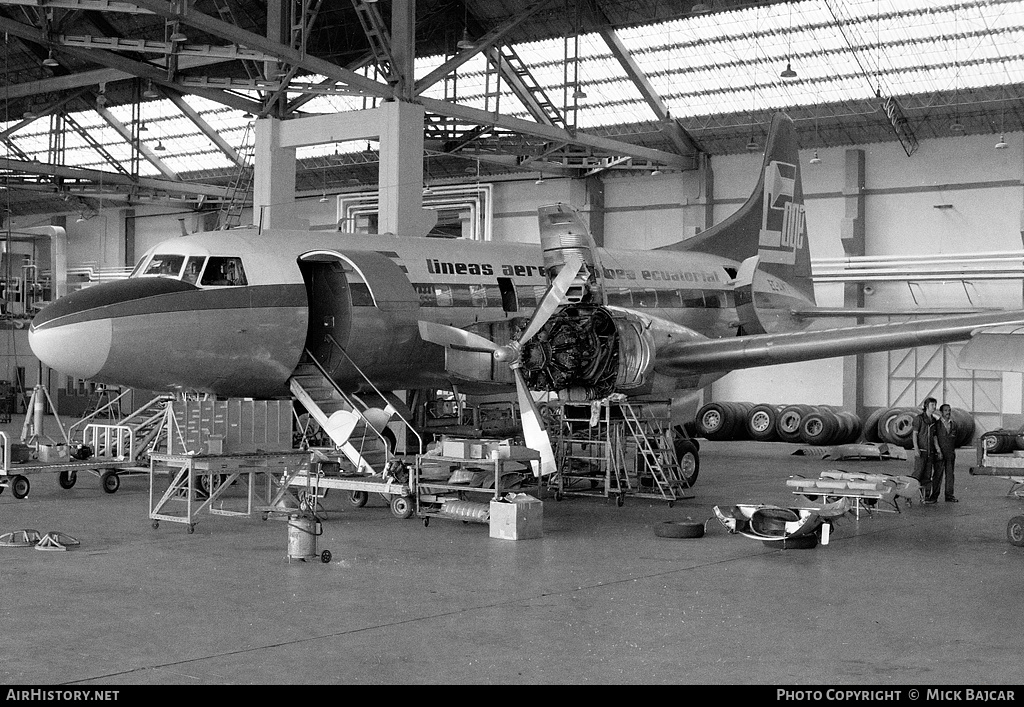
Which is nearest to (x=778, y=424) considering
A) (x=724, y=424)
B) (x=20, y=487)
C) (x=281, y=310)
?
(x=724, y=424)

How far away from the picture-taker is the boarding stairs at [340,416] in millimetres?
14742

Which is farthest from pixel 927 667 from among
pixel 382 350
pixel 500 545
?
pixel 382 350

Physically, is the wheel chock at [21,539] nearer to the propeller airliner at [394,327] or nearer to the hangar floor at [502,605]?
the hangar floor at [502,605]

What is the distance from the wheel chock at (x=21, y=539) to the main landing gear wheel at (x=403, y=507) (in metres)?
4.65

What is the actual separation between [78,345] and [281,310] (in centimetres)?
283

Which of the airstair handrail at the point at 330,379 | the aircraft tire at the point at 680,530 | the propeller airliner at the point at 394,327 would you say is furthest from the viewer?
the airstair handrail at the point at 330,379

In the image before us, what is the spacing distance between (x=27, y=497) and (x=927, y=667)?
47.0 ft

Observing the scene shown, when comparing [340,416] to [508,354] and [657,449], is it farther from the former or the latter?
[657,449]

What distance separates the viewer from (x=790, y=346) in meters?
17.9

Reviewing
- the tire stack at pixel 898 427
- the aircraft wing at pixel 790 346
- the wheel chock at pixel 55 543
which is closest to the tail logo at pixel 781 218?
the tire stack at pixel 898 427

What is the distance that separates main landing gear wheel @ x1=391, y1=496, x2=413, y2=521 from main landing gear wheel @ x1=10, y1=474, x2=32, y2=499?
6327mm

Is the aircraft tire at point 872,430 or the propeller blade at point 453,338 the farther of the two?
the aircraft tire at point 872,430

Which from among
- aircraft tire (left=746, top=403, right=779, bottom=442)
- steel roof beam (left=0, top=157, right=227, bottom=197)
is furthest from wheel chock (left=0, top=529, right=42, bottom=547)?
steel roof beam (left=0, top=157, right=227, bottom=197)
